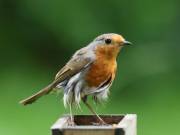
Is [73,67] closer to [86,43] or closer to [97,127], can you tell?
[97,127]

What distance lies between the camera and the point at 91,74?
456cm

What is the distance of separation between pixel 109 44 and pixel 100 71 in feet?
0.42

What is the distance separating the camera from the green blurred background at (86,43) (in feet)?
26.3

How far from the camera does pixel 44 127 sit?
724 centimetres

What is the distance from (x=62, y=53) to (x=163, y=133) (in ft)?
6.99

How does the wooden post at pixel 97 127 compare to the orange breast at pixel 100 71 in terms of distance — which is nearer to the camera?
the wooden post at pixel 97 127

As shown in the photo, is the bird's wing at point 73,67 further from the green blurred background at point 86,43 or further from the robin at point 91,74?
the green blurred background at point 86,43

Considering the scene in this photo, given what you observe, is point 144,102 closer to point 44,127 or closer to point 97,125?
point 44,127

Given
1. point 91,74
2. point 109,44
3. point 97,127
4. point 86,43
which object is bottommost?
point 97,127

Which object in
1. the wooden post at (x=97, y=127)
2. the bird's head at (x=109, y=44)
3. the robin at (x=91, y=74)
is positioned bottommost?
the wooden post at (x=97, y=127)

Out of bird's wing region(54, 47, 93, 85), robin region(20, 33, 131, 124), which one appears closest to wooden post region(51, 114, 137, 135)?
robin region(20, 33, 131, 124)

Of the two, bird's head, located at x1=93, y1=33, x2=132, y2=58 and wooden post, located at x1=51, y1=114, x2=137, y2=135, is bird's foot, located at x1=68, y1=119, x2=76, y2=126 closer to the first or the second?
wooden post, located at x1=51, y1=114, x2=137, y2=135

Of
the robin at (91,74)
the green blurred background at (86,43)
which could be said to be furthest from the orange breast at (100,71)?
the green blurred background at (86,43)

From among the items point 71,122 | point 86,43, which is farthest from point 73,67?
point 86,43
